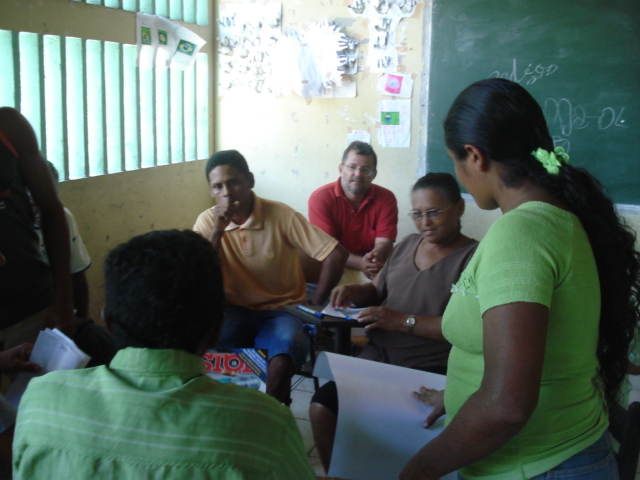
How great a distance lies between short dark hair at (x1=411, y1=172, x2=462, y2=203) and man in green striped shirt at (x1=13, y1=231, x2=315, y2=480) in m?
1.34

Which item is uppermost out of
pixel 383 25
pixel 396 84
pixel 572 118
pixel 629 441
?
pixel 383 25

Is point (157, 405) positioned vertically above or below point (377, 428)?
above

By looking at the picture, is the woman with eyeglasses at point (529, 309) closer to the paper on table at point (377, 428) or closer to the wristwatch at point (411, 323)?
the paper on table at point (377, 428)

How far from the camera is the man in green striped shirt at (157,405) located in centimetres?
78

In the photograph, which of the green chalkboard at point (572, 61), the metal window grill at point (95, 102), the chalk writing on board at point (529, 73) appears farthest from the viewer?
the chalk writing on board at point (529, 73)

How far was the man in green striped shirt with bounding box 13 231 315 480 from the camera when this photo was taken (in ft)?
2.57

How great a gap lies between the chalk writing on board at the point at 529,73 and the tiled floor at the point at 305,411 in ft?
7.25

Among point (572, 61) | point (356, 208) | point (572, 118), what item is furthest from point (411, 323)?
point (572, 61)

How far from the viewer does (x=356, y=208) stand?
345 centimetres

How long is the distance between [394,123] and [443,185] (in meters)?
1.99

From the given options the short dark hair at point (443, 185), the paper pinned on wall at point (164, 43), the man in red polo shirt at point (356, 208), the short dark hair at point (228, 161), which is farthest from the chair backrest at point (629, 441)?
the paper pinned on wall at point (164, 43)

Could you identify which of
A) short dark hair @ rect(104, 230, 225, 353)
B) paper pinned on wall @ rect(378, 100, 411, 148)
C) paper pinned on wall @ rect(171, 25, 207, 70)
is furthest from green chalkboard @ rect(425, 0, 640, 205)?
short dark hair @ rect(104, 230, 225, 353)

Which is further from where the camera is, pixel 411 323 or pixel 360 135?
pixel 360 135

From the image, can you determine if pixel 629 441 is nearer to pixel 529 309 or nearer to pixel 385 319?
pixel 529 309
